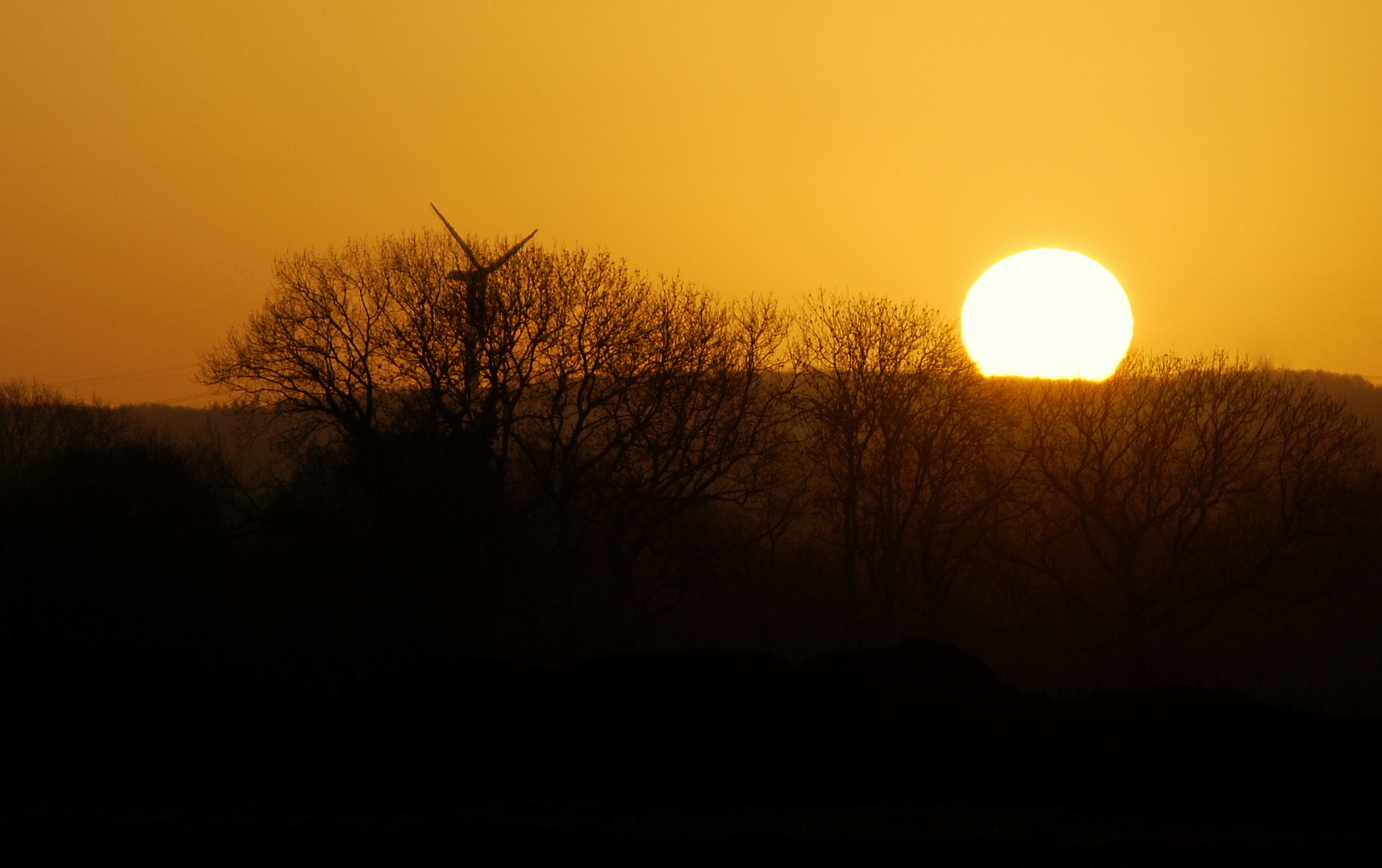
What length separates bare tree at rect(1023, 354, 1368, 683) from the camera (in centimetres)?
4628

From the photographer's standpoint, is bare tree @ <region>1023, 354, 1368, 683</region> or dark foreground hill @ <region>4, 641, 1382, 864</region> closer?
dark foreground hill @ <region>4, 641, 1382, 864</region>

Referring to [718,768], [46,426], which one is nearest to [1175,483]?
[718,768]

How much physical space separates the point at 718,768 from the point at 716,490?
85.0 ft

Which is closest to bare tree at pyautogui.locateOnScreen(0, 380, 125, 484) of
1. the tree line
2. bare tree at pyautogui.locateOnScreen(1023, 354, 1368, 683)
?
the tree line

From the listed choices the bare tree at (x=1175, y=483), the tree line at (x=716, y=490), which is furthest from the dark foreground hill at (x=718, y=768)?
the bare tree at (x=1175, y=483)

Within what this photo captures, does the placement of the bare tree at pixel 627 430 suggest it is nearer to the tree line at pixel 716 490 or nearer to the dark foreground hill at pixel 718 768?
the tree line at pixel 716 490

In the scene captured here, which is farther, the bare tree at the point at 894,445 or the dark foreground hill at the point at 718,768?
the bare tree at the point at 894,445

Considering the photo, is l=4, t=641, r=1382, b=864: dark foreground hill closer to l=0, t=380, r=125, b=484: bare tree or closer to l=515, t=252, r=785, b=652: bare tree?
l=515, t=252, r=785, b=652: bare tree

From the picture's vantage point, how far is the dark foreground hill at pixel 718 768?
16.3 meters

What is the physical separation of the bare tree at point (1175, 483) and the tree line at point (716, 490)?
0.12 meters

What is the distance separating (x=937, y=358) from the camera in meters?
47.8

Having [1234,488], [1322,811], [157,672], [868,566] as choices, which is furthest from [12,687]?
[1234,488]

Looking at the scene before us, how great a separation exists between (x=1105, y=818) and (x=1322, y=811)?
317 centimetres

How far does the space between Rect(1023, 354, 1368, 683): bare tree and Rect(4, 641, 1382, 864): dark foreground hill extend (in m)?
26.0
